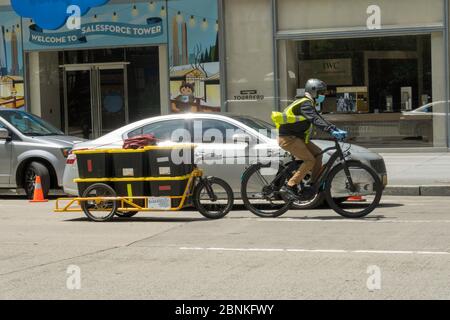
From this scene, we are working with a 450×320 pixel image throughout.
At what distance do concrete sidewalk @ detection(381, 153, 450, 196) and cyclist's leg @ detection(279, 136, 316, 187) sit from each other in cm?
409

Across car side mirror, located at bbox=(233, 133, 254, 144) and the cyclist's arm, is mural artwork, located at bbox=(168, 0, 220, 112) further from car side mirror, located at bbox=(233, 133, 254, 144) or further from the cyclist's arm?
the cyclist's arm

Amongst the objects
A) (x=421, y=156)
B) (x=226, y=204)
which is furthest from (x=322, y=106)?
(x=226, y=204)

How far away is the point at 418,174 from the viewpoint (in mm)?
16375

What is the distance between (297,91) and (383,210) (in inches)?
337

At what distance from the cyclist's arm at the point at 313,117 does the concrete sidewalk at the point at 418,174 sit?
4.24 m

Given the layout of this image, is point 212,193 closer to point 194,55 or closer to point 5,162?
point 5,162

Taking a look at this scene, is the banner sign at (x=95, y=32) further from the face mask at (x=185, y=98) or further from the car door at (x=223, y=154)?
the car door at (x=223, y=154)

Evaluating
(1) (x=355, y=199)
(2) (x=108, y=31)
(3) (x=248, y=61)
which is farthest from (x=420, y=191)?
(2) (x=108, y=31)

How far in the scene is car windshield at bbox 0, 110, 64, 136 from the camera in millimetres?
15703

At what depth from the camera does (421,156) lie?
19.4 meters

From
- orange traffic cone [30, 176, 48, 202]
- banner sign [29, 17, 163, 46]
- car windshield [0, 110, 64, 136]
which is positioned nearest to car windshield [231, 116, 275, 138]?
orange traffic cone [30, 176, 48, 202]

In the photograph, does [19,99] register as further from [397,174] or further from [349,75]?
[397,174]

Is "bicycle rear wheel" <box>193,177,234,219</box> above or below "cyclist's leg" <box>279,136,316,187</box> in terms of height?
below

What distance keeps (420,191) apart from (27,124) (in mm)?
7427
